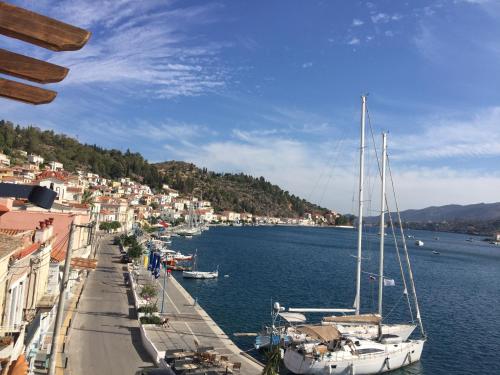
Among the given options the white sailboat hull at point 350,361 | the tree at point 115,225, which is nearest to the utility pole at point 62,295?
the white sailboat hull at point 350,361

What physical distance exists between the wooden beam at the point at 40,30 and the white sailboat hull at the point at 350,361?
→ 894 inches

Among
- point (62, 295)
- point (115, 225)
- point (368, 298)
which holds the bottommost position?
point (368, 298)

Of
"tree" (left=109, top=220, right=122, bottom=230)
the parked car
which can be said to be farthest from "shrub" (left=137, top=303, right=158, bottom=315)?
"tree" (left=109, top=220, right=122, bottom=230)

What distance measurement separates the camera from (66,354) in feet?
60.9

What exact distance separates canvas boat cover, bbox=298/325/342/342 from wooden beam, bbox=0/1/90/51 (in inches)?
908

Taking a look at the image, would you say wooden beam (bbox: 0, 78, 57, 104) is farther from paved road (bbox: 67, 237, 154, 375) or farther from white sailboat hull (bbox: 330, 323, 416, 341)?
white sailboat hull (bbox: 330, 323, 416, 341)

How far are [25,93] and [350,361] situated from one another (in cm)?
2341

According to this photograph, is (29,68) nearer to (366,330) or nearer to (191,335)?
(191,335)

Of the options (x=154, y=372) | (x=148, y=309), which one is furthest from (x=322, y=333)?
(x=154, y=372)

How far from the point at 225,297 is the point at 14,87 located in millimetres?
42788

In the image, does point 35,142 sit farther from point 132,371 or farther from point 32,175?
point 132,371

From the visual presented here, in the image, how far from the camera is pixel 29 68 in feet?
8.07

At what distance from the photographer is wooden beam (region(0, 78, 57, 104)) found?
2.62m

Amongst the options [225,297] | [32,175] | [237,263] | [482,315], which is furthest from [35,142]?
[482,315]
